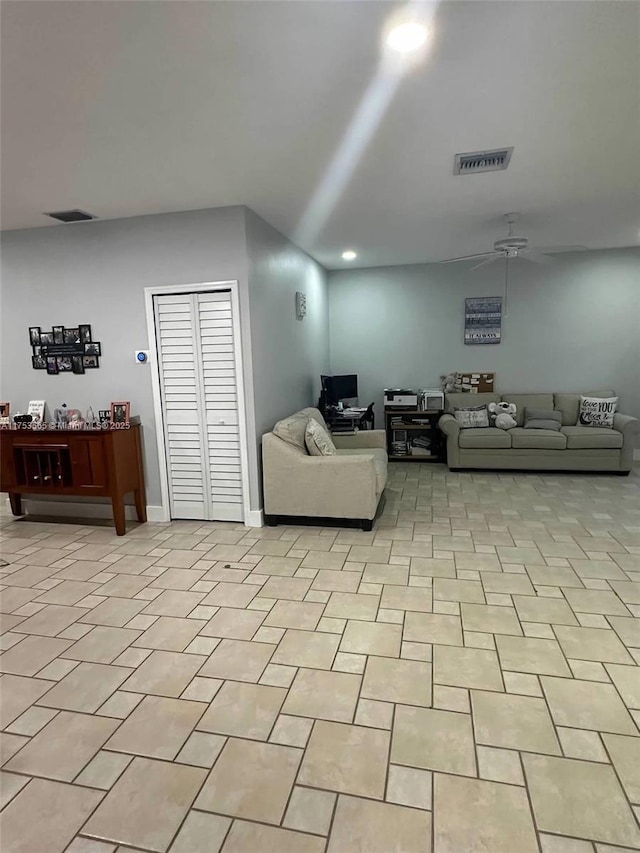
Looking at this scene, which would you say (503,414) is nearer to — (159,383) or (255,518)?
(255,518)

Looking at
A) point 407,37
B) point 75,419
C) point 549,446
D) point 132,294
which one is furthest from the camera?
point 549,446

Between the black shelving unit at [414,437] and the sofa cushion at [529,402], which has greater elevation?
the sofa cushion at [529,402]

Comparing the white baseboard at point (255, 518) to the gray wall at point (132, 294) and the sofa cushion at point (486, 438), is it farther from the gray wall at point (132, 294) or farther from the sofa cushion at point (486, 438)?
the sofa cushion at point (486, 438)

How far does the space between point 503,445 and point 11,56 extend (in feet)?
16.5

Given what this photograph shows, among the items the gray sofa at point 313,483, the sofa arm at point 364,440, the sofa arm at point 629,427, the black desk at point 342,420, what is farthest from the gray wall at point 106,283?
the sofa arm at point 629,427

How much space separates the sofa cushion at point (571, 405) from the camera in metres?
5.70

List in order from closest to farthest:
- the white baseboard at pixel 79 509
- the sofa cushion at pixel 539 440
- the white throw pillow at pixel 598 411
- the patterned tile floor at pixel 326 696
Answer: the patterned tile floor at pixel 326 696
the white baseboard at pixel 79 509
the sofa cushion at pixel 539 440
the white throw pillow at pixel 598 411

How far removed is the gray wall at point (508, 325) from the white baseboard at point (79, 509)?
3438 millimetres

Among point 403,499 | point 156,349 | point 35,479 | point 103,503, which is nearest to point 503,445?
point 403,499

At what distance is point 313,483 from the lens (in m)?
3.72

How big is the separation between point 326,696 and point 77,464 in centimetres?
281

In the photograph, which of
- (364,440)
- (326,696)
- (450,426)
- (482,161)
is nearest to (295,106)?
(482,161)

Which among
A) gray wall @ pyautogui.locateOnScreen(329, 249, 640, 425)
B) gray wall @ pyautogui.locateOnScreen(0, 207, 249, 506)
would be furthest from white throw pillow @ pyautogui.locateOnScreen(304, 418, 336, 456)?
gray wall @ pyautogui.locateOnScreen(329, 249, 640, 425)

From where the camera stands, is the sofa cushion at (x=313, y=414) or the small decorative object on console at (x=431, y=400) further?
the small decorative object on console at (x=431, y=400)
